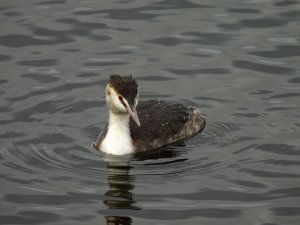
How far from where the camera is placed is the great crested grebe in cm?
1288

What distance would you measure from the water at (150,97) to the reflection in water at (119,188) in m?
0.03

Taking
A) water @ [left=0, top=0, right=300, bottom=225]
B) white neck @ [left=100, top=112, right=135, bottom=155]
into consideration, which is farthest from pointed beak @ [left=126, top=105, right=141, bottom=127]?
water @ [left=0, top=0, right=300, bottom=225]

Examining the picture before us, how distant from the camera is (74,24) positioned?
57.8 ft

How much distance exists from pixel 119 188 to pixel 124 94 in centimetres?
142

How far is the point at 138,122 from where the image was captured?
12.6m

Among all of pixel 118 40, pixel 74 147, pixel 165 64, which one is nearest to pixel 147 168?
pixel 74 147

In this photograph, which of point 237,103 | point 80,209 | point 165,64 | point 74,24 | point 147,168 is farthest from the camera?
point 74,24

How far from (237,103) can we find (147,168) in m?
2.50

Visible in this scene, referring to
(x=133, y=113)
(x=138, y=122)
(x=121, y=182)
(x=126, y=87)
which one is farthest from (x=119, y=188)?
(x=126, y=87)

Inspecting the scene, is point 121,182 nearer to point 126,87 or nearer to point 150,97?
point 126,87

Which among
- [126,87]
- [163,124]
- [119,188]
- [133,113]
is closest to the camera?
[119,188]

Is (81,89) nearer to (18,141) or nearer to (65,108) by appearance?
(65,108)

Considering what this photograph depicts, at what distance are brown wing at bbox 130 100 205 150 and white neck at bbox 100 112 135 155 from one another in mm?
159

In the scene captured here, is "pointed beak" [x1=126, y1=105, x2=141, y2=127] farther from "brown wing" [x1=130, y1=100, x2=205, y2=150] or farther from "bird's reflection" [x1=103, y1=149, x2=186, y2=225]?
"brown wing" [x1=130, y1=100, x2=205, y2=150]
